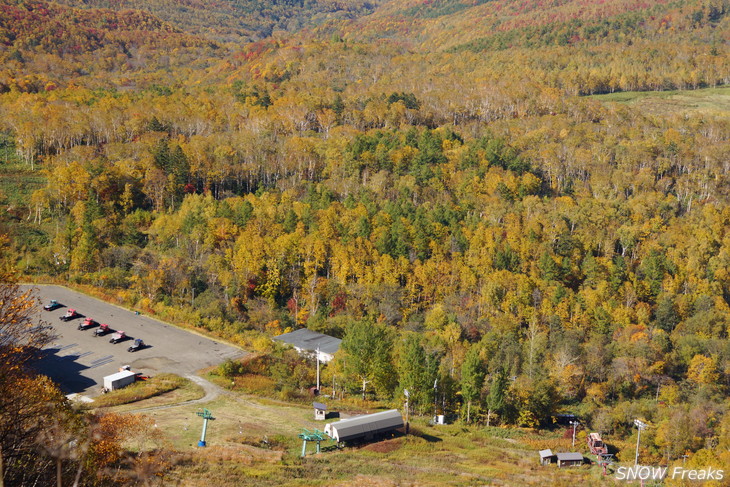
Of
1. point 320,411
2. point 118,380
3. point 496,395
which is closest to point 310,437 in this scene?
point 320,411

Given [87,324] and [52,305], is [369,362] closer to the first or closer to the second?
[87,324]

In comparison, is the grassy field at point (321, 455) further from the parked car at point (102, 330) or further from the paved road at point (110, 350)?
the parked car at point (102, 330)

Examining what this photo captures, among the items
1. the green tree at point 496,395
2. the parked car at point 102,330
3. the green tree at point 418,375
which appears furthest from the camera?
the parked car at point 102,330

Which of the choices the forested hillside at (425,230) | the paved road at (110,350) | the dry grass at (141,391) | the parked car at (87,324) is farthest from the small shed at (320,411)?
the parked car at (87,324)

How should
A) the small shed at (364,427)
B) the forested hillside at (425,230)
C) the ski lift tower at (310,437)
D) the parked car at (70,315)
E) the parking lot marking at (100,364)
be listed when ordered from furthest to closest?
the forested hillside at (425,230), the parked car at (70,315), the parking lot marking at (100,364), the small shed at (364,427), the ski lift tower at (310,437)

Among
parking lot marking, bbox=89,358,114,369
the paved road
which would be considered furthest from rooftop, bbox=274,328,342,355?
parking lot marking, bbox=89,358,114,369

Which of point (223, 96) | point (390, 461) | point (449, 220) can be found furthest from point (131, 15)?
point (390, 461)

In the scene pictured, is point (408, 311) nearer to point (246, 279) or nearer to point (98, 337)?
point (246, 279)
